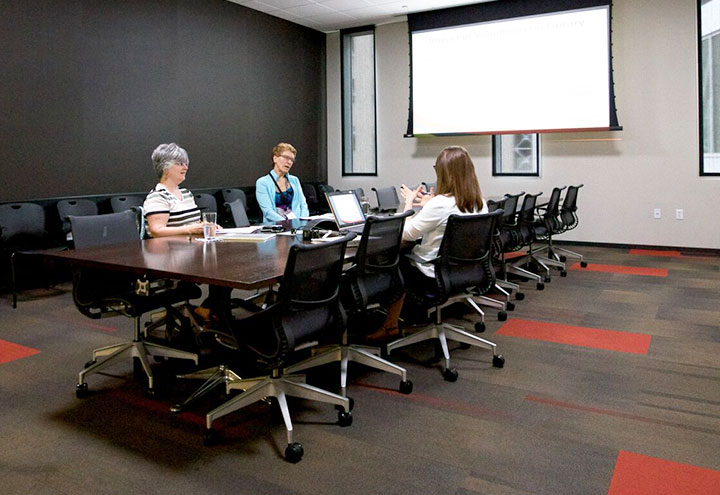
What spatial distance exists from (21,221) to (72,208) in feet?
1.62

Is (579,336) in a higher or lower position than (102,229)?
lower

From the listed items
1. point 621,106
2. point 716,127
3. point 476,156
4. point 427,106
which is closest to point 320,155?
point 427,106

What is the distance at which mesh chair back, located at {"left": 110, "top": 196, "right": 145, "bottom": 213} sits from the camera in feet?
19.6

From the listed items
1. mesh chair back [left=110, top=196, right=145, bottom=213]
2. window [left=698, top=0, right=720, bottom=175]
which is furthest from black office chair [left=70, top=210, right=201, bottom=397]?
window [left=698, top=0, right=720, bottom=175]

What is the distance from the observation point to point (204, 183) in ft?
24.5

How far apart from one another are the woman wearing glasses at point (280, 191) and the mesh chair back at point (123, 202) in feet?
6.28

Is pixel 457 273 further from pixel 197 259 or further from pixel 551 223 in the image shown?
pixel 551 223

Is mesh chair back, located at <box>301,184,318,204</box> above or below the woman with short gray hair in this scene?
above

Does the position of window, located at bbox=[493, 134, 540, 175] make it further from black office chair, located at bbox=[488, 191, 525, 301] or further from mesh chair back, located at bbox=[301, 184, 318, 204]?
black office chair, located at bbox=[488, 191, 525, 301]

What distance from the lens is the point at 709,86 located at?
6.92 metres

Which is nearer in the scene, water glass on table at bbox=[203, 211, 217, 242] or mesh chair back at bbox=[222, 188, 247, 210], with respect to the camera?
water glass on table at bbox=[203, 211, 217, 242]

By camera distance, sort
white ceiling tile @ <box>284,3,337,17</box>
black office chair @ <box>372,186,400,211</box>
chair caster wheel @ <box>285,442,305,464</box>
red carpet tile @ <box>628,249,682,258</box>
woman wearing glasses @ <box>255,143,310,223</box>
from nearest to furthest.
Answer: chair caster wheel @ <box>285,442,305,464</box>, woman wearing glasses @ <box>255,143,310,223</box>, black office chair @ <box>372,186,400,211</box>, red carpet tile @ <box>628,249,682,258</box>, white ceiling tile @ <box>284,3,337,17</box>

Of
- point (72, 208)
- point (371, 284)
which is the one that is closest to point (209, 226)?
point (371, 284)

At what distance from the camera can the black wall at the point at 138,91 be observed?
5.52 meters
